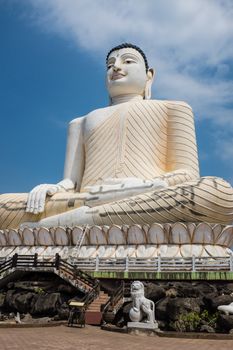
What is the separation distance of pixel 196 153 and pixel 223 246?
4351 millimetres

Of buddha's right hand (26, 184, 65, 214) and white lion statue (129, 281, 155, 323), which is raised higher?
buddha's right hand (26, 184, 65, 214)

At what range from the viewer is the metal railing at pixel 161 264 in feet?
32.1

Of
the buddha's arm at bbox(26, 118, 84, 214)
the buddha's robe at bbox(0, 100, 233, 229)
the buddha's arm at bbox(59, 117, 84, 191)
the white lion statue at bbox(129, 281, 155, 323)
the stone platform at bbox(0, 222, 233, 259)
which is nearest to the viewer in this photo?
the white lion statue at bbox(129, 281, 155, 323)

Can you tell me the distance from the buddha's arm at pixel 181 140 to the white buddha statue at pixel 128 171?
35 mm

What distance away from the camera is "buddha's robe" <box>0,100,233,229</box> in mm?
12164

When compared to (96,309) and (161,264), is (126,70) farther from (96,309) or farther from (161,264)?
(96,309)

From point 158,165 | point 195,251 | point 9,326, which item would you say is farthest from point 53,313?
point 158,165

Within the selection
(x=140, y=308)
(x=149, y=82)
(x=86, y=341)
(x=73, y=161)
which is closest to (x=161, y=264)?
(x=140, y=308)

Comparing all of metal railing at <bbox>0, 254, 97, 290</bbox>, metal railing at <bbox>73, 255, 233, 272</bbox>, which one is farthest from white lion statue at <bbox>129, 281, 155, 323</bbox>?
metal railing at <bbox>73, 255, 233, 272</bbox>

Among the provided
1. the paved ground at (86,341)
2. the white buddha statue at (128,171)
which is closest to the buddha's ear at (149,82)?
the white buddha statue at (128,171)

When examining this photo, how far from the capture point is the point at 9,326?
312 inches

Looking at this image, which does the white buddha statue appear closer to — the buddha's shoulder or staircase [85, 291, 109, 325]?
the buddha's shoulder

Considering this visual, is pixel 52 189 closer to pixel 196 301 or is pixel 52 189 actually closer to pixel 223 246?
pixel 223 246

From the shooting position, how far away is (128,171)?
1484cm
